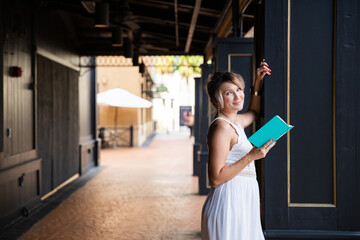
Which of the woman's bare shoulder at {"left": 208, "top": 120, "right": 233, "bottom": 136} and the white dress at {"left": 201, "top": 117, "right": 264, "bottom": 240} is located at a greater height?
the woman's bare shoulder at {"left": 208, "top": 120, "right": 233, "bottom": 136}

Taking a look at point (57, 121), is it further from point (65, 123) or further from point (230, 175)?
point (230, 175)

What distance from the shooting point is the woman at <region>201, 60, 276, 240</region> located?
78.8 inches

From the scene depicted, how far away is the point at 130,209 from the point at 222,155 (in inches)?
181

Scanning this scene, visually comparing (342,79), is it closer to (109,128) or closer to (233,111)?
(233,111)

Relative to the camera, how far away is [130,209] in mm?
6285

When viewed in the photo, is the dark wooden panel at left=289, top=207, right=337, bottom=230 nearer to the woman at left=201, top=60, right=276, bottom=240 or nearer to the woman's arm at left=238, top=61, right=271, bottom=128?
the woman at left=201, top=60, right=276, bottom=240

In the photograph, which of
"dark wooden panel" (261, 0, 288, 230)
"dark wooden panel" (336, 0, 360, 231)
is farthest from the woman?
"dark wooden panel" (336, 0, 360, 231)

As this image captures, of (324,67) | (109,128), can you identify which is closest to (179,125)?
(109,128)

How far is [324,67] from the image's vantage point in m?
2.54

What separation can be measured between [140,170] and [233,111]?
8927mm

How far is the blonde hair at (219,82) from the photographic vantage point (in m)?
2.05

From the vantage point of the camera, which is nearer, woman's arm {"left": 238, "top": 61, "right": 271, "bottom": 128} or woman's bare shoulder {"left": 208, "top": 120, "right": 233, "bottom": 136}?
woman's bare shoulder {"left": 208, "top": 120, "right": 233, "bottom": 136}

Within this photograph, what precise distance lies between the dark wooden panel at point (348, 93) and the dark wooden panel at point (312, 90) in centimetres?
5

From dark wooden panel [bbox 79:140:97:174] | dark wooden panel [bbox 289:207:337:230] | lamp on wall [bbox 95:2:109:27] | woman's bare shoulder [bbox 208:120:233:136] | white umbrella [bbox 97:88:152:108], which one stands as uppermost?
lamp on wall [bbox 95:2:109:27]
